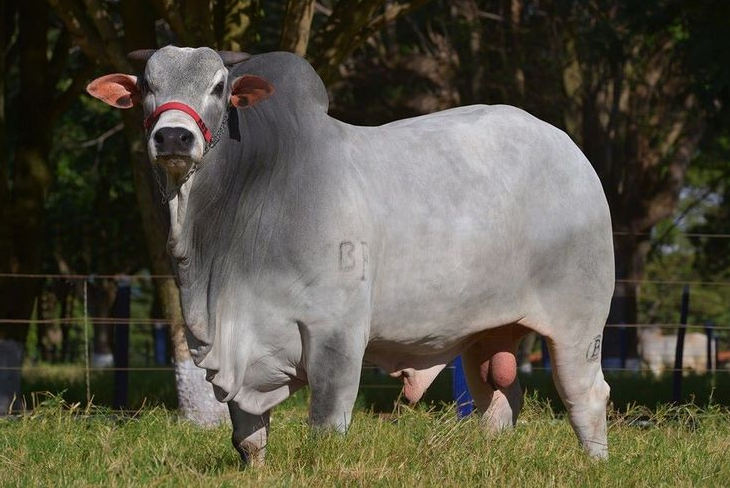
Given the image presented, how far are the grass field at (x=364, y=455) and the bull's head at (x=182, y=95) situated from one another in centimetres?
122

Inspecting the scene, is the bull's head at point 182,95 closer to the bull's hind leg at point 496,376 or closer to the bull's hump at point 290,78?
the bull's hump at point 290,78

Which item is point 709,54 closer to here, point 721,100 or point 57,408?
point 721,100

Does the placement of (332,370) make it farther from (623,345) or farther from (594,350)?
(623,345)

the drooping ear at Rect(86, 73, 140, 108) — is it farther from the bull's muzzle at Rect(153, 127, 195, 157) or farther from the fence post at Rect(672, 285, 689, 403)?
the fence post at Rect(672, 285, 689, 403)

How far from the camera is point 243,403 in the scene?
534 cm

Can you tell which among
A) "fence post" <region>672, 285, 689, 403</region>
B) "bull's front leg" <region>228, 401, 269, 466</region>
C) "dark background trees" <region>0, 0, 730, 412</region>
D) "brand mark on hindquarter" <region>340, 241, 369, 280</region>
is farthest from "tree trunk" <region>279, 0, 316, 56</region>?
"fence post" <region>672, 285, 689, 403</region>

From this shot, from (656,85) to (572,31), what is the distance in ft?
6.26

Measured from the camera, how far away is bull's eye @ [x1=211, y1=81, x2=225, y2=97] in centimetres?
523

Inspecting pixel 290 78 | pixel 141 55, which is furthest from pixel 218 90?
pixel 290 78

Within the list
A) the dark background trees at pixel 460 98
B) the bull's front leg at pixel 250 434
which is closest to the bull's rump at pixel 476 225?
the bull's front leg at pixel 250 434

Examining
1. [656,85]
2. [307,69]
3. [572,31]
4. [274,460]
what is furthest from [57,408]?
[656,85]

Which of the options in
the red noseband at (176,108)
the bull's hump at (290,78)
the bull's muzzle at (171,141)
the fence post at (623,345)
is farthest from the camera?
the fence post at (623,345)

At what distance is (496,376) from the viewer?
6434mm

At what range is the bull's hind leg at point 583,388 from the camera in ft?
20.7
